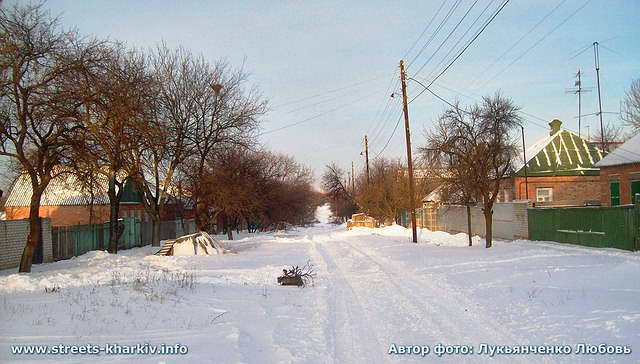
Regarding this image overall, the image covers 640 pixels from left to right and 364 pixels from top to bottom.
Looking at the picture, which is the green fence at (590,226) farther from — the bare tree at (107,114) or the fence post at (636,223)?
the bare tree at (107,114)

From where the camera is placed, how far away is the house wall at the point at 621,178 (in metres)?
28.5

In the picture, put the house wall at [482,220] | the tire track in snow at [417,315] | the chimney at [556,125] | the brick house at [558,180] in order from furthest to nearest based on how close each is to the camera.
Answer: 1. the chimney at [556,125]
2. the brick house at [558,180]
3. the house wall at [482,220]
4. the tire track in snow at [417,315]

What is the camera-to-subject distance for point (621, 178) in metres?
29.4

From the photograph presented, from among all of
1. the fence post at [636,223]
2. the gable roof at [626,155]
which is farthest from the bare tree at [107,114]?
the gable roof at [626,155]

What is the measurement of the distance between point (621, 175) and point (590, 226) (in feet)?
39.7

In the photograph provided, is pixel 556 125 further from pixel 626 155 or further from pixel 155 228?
pixel 155 228

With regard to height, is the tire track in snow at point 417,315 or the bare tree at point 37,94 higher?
the bare tree at point 37,94

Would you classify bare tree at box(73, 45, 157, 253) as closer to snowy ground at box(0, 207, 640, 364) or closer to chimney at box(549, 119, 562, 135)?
snowy ground at box(0, 207, 640, 364)

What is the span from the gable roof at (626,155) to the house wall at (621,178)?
31cm

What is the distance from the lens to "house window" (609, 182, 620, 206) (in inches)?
1164

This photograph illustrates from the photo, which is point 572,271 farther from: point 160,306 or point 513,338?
point 160,306

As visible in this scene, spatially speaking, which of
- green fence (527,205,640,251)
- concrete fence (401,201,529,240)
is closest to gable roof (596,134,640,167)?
concrete fence (401,201,529,240)

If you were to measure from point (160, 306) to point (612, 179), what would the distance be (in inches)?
1147

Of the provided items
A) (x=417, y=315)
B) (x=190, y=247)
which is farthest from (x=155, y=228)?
(x=417, y=315)
